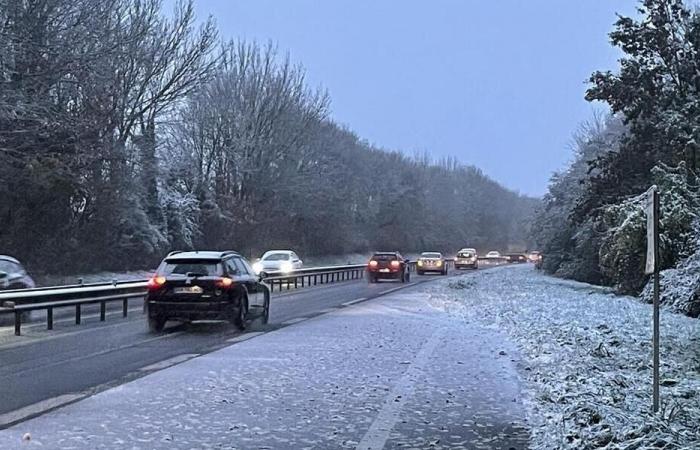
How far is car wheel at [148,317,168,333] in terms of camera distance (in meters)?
17.4

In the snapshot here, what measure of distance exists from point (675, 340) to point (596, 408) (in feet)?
26.2

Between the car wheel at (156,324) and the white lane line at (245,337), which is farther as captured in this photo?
the car wheel at (156,324)

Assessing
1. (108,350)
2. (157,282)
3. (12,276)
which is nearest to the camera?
(108,350)

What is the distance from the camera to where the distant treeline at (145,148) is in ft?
78.3

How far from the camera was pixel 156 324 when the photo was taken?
17.6 m

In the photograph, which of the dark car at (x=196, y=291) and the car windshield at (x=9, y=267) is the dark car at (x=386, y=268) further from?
the dark car at (x=196, y=291)

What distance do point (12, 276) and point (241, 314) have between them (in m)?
7.00

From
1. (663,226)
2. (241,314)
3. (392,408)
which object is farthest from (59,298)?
(663,226)

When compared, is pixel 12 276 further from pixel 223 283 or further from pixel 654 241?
pixel 654 241

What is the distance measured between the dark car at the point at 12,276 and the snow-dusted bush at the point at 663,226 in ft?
58.3

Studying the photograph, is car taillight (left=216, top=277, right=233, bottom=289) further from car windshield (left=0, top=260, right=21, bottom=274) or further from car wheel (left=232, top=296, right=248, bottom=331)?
car windshield (left=0, top=260, right=21, bottom=274)

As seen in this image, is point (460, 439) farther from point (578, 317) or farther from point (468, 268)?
point (468, 268)

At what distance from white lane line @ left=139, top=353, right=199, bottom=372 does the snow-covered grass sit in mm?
5353

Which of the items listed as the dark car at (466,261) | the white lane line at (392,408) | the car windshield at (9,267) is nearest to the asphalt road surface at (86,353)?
the car windshield at (9,267)
